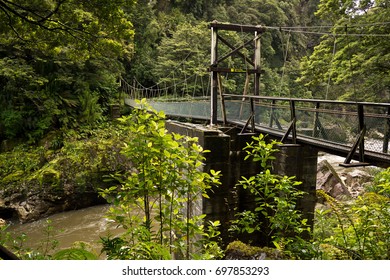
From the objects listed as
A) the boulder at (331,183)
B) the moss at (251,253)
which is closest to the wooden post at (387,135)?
the moss at (251,253)

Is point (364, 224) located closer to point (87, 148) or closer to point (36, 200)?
point (36, 200)

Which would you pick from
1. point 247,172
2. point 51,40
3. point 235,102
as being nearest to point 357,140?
point 247,172

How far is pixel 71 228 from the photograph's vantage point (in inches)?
289

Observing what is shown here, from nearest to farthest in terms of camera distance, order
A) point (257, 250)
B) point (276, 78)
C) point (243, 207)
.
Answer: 1. point (257, 250)
2. point (243, 207)
3. point (276, 78)

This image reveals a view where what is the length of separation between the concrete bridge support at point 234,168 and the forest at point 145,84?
0.30 meters

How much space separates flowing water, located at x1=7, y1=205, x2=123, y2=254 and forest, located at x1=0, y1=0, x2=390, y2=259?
88 cm

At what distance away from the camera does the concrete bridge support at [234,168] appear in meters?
4.16

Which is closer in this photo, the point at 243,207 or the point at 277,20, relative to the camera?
the point at 243,207

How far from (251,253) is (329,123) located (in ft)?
7.84

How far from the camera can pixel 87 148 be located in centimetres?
990

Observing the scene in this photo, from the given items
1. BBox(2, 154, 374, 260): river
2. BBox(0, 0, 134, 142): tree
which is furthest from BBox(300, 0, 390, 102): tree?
BBox(2, 154, 374, 260): river

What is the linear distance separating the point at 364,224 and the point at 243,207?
317 cm

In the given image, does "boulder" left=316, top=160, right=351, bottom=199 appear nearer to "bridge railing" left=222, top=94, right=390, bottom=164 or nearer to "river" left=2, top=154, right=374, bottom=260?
"bridge railing" left=222, top=94, right=390, bottom=164

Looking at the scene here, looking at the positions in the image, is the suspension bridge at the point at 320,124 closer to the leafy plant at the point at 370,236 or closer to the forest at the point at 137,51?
the leafy plant at the point at 370,236
